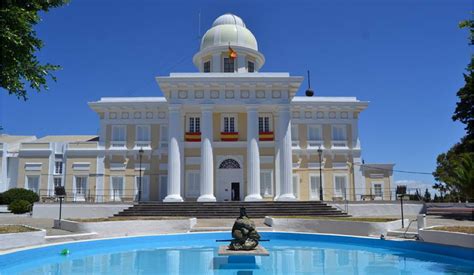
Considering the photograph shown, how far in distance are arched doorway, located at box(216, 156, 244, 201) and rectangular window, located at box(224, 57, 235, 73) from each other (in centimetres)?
786

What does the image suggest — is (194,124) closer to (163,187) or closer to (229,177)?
(229,177)

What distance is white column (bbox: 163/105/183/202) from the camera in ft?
100

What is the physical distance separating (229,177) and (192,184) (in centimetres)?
308

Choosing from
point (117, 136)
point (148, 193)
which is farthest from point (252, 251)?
point (117, 136)

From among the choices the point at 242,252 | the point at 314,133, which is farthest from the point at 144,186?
the point at 242,252

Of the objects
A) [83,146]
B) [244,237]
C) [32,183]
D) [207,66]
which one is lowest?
[244,237]

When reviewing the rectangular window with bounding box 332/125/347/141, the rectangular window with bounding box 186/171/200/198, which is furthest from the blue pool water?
the rectangular window with bounding box 332/125/347/141

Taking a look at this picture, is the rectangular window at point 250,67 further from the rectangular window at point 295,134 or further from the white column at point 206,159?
the white column at point 206,159

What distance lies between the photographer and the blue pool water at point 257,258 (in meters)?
12.3

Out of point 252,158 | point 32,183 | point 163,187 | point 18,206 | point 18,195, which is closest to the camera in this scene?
point 18,206

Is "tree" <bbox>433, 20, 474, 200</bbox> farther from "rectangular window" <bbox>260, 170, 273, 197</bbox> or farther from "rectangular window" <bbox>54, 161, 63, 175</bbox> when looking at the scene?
"rectangular window" <bbox>54, 161, 63, 175</bbox>

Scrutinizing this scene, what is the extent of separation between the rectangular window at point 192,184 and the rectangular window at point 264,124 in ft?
21.6

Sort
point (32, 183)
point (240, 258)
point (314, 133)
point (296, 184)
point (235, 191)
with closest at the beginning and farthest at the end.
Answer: point (240, 258) → point (235, 191) → point (296, 184) → point (32, 183) → point (314, 133)

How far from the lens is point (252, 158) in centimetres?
3106
